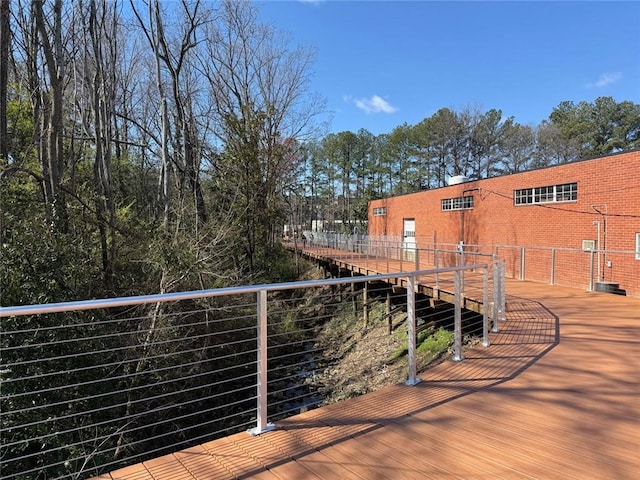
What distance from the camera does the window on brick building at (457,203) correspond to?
16750 millimetres

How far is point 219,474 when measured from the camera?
6.63ft

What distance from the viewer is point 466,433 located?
2.47 meters

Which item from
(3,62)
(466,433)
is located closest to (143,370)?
(466,433)

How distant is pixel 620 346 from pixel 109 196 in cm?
891

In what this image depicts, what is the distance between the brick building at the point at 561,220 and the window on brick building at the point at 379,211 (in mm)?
6899

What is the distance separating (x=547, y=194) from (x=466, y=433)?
489 inches

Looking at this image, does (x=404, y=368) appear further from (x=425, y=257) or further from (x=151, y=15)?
(x=151, y=15)

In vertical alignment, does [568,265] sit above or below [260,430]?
above

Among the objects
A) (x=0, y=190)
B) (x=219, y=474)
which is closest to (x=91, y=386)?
(x=0, y=190)

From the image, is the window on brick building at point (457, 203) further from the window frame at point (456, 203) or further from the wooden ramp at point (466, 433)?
the wooden ramp at point (466, 433)

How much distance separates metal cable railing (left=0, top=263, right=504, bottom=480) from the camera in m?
2.43

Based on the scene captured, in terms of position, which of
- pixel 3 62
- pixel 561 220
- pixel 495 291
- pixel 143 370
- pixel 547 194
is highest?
pixel 3 62

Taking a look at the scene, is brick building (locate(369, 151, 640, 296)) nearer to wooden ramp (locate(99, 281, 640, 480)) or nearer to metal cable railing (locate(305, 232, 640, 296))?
metal cable railing (locate(305, 232, 640, 296))

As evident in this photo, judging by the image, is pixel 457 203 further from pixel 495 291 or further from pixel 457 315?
pixel 457 315
